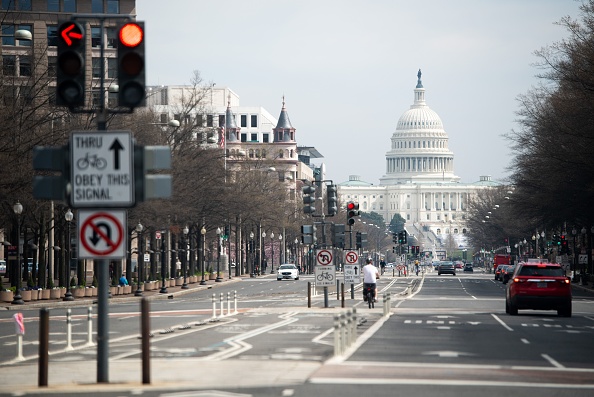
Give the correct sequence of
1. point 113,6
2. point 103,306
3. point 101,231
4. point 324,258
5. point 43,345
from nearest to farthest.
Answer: point 101,231
point 103,306
point 43,345
point 324,258
point 113,6

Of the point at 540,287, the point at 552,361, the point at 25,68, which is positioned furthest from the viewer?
the point at 25,68

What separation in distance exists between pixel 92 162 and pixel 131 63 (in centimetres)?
143

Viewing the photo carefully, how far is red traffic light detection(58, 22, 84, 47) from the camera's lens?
17125 mm

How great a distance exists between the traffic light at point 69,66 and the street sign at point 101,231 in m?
1.48

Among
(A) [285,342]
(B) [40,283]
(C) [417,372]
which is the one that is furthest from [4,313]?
(C) [417,372]

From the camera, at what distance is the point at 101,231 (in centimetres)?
1719

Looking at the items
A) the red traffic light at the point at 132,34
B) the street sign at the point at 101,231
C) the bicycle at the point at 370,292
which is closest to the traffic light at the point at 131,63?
the red traffic light at the point at 132,34

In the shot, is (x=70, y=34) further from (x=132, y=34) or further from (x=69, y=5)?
(x=69, y=5)

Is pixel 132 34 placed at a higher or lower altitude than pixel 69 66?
higher

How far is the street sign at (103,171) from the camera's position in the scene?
1702cm

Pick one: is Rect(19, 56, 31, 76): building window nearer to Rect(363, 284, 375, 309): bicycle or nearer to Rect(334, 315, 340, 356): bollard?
Rect(363, 284, 375, 309): bicycle

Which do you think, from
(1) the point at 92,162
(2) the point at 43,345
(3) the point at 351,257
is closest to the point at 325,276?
(3) the point at 351,257

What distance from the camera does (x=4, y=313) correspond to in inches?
1996

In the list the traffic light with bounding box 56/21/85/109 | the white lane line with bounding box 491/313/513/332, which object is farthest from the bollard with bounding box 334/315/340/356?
the white lane line with bounding box 491/313/513/332
